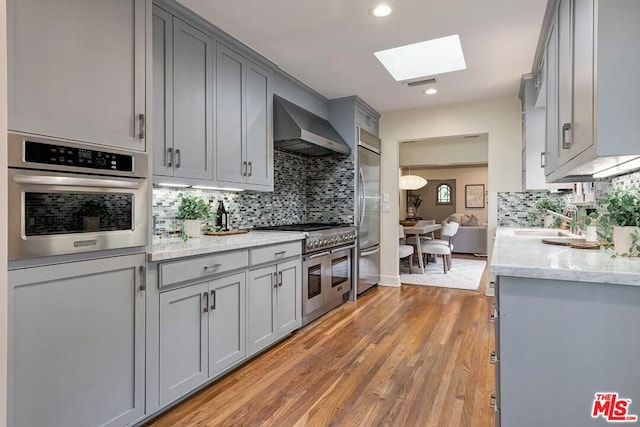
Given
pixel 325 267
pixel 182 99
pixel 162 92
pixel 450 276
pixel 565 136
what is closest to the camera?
pixel 565 136

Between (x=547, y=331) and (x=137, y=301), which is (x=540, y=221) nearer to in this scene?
(x=547, y=331)

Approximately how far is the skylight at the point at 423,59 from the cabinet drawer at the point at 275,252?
183 cm

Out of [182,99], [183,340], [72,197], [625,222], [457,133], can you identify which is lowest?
[183,340]

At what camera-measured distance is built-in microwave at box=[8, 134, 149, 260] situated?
136 centimetres

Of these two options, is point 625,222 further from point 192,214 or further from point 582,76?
point 192,214

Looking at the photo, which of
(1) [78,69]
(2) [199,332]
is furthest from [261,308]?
A: (1) [78,69]

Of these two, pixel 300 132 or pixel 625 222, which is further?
pixel 300 132

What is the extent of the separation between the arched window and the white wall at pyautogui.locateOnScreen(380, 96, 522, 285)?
6.99 m

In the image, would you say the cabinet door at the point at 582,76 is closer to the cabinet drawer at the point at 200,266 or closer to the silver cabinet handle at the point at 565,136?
the silver cabinet handle at the point at 565,136

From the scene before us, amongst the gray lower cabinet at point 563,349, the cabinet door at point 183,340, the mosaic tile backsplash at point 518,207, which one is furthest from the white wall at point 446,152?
the gray lower cabinet at point 563,349

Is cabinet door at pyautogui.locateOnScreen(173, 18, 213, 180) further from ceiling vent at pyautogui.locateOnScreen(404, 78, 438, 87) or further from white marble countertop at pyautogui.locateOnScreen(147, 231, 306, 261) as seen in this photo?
ceiling vent at pyautogui.locateOnScreen(404, 78, 438, 87)

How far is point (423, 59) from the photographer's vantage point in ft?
11.5

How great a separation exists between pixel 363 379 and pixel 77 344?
5.45 ft

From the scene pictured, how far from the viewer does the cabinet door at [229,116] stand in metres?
2.72
